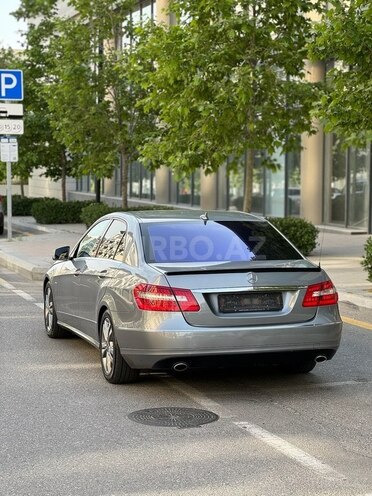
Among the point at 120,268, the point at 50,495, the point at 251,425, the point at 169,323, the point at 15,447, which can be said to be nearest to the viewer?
the point at 50,495

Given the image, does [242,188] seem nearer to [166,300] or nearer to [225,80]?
[225,80]

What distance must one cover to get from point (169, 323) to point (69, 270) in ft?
8.51

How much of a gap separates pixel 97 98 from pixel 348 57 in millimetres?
16509

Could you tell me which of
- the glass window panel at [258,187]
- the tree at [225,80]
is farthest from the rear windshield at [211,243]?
the glass window panel at [258,187]

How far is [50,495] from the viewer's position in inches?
212

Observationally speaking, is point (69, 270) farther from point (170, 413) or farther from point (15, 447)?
point (15, 447)

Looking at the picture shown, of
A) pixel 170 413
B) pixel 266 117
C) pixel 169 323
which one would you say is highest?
pixel 266 117

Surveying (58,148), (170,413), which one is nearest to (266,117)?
(170,413)

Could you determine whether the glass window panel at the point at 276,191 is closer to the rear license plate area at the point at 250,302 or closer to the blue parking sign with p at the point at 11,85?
the blue parking sign with p at the point at 11,85

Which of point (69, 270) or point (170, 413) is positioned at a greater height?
point (69, 270)

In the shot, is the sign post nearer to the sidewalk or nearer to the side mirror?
the sidewalk

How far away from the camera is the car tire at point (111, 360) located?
828cm

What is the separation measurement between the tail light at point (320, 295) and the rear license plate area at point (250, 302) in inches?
9.3

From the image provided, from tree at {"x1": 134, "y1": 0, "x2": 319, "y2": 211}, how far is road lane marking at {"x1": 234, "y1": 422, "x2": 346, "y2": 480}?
459 inches
